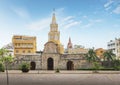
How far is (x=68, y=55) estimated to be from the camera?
188ft

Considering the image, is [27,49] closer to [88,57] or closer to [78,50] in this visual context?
[78,50]

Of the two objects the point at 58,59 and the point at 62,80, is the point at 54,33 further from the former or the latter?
the point at 62,80

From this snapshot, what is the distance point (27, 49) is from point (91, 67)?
36.5 metres

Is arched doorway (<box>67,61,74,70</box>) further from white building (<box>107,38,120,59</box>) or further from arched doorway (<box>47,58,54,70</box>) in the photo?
white building (<box>107,38,120,59</box>)

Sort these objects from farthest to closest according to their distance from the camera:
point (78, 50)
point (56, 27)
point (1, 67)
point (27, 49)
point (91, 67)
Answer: point (78, 50) < point (27, 49) < point (56, 27) < point (91, 67) < point (1, 67)

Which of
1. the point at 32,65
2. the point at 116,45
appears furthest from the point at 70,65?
the point at 116,45

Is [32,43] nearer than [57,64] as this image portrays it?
No

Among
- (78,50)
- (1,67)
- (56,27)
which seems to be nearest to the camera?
(1,67)

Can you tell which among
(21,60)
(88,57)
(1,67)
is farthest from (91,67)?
(1,67)

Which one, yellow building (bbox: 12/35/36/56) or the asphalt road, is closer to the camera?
the asphalt road

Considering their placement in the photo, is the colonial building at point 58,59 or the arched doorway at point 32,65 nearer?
the colonial building at point 58,59

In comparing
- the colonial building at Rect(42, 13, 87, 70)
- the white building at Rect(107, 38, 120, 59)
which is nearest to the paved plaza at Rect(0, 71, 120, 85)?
the colonial building at Rect(42, 13, 87, 70)

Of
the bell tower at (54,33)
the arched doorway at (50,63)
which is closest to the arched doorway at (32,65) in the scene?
the arched doorway at (50,63)

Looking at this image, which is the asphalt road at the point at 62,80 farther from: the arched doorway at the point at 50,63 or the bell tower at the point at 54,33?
the bell tower at the point at 54,33
